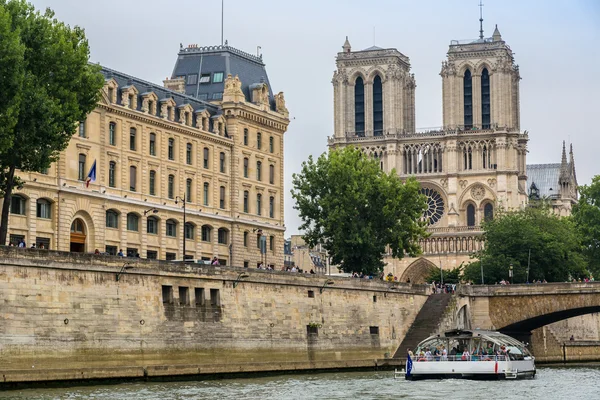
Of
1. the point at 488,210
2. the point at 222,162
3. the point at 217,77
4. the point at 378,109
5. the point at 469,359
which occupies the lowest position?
the point at 469,359

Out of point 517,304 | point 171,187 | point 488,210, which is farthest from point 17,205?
point 488,210

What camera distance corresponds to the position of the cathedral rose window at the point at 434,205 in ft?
593

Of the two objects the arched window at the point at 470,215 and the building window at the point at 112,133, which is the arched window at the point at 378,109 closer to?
the arched window at the point at 470,215

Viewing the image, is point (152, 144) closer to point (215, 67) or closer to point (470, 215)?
point (215, 67)

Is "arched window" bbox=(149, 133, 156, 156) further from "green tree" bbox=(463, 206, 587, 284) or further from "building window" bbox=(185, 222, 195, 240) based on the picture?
"green tree" bbox=(463, 206, 587, 284)

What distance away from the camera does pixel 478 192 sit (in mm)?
179000

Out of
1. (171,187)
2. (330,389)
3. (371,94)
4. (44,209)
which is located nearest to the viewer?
(330,389)

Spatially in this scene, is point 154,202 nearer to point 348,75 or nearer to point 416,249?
point 416,249

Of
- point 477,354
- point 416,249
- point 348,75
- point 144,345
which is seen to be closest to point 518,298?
point 416,249

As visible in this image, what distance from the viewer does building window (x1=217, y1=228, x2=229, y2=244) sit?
10925 centimetres

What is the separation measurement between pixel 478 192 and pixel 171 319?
105 meters

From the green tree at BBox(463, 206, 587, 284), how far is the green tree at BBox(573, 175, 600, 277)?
7122 mm

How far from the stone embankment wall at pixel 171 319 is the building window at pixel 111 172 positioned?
14.5 m

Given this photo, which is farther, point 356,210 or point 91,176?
point 356,210
